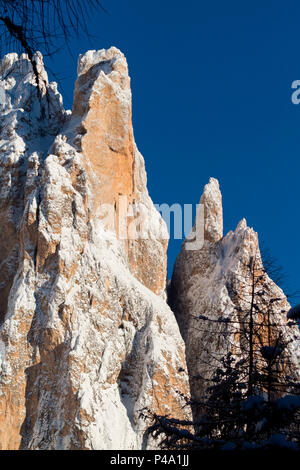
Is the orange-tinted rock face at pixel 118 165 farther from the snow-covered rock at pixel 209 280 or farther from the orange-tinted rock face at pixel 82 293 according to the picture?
the snow-covered rock at pixel 209 280

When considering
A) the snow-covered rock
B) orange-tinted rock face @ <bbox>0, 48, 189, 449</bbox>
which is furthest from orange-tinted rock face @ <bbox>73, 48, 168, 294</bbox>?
the snow-covered rock

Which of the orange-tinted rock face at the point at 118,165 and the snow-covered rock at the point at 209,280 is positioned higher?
the orange-tinted rock face at the point at 118,165

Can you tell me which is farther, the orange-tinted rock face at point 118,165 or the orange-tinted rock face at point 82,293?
the orange-tinted rock face at point 118,165

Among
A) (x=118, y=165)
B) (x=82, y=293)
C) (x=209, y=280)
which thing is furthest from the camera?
(x=209, y=280)

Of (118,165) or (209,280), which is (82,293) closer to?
(118,165)

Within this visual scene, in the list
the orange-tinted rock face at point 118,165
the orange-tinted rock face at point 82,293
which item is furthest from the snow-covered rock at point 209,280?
the orange-tinted rock face at point 82,293

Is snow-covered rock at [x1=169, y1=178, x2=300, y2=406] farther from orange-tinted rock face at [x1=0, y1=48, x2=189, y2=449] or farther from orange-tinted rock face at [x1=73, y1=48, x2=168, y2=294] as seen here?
orange-tinted rock face at [x1=0, y1=48, x2=189, y2=449]

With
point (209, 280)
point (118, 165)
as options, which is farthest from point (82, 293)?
point (209, 280)
